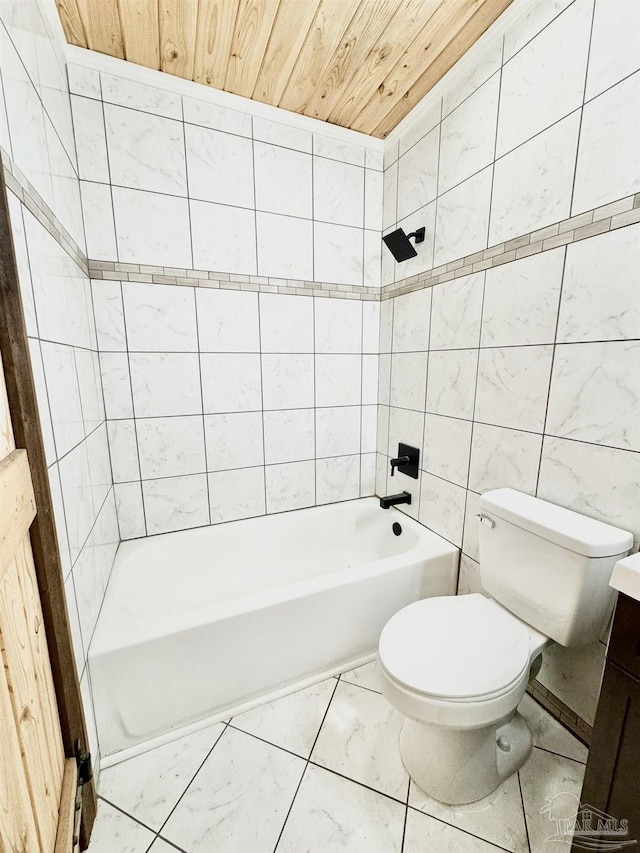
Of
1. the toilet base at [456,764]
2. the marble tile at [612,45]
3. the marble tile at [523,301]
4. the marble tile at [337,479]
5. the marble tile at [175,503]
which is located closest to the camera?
the marble tile at [612,45]

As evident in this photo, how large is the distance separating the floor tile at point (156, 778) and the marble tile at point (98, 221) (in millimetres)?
1793

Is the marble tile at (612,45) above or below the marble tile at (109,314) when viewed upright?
above

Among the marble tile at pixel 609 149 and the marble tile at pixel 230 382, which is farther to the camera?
the marble tile at pixel 230 382

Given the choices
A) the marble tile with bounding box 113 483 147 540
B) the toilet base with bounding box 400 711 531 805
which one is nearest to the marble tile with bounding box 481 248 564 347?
the toilet base with bounding box 400 711 531 805

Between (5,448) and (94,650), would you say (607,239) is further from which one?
(94,650)

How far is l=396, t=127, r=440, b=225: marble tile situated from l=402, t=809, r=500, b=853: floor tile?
2.14 metres

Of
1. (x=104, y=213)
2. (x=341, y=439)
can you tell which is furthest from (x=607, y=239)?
(x=104, y=213)

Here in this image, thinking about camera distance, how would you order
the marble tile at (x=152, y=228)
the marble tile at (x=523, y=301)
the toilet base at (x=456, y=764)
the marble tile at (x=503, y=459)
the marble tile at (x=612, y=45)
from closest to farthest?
1. the marble tile at (x=612, y=45)
2. the toilet base at (x=456, y=764)
3. the marble tile at (x=523, y=301)
4. the marble tile at (x=503, y=459)
5. the marble tile at (x=152, y=228)

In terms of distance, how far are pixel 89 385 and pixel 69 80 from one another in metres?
1.14

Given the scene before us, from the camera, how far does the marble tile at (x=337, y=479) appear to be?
6.46 feet

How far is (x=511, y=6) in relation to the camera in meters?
1.09

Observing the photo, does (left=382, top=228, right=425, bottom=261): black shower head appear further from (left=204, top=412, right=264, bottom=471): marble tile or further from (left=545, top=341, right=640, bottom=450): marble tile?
(left=204, top=412, right=264, bottom=471): marble tile

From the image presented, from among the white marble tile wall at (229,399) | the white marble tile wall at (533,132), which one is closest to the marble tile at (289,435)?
the white marble tile wall at (229,399)

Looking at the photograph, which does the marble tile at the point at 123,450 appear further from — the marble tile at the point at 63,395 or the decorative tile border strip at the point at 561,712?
the decorative tile border strip at the point at 561,712
